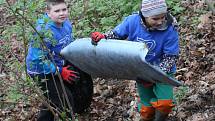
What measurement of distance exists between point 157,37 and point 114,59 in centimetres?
52

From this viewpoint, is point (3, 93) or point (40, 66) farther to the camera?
point (40, 66)

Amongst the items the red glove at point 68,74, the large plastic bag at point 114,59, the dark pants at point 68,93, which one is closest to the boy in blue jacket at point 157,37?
the large plastic bag at point 114,59

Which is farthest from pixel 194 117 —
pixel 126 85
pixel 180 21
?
pixel 180 21

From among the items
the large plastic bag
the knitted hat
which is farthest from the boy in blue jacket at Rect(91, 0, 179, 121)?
the large plastic bag

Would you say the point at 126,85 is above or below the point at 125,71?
below

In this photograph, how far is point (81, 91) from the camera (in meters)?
5.98

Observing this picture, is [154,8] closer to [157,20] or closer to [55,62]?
[157,20]

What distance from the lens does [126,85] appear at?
667 centimetres

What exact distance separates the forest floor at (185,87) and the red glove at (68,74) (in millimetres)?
497

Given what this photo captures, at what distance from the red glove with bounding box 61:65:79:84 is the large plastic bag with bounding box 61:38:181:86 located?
25 centimetres

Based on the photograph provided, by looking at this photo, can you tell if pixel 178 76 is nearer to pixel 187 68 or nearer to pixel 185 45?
pixel 187 68

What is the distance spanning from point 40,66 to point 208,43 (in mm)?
2785

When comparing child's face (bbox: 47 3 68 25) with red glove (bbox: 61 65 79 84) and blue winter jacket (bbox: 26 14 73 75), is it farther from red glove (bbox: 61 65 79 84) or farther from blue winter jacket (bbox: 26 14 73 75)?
red glove (bbox: 61 65 79 84)

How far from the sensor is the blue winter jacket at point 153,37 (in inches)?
176
